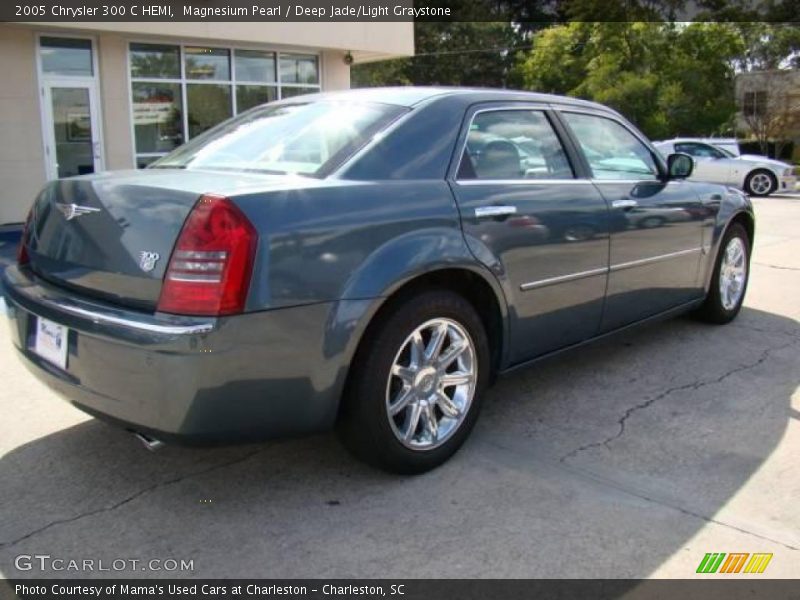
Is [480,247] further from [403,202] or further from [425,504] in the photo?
[425,504]

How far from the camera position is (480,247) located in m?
3.44

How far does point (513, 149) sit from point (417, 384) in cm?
135

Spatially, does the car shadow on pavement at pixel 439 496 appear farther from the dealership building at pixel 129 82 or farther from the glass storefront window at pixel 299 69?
the glass storefront window at pixel 299 69

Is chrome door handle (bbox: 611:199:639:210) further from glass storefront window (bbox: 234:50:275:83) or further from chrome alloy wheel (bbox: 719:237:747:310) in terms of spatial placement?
glass storefront window (bbox: 234:50:275:83)

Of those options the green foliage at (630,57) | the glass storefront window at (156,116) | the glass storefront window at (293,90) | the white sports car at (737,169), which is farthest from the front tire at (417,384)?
the green foliage at (630,57)

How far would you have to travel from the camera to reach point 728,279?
5.82 metres

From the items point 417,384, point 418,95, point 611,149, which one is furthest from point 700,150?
point 417,384

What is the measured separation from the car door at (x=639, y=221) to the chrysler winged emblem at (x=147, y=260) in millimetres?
2476

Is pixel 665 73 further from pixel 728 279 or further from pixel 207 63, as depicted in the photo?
pixel 728 279

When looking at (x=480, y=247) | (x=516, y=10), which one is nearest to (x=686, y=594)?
(x=480, y=247)

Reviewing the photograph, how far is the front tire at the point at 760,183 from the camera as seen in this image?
19.3 m

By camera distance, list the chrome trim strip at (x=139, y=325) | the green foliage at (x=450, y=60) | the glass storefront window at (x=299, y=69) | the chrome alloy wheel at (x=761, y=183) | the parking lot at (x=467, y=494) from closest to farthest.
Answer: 1. the chrome trim strip at (x=139, y=325)
2. the parking lot at (x=467, y=494)
3. the glass storefront window at (x=299, y=69)
4. the chrome alloy wheel at (x=761, y=183)
5. the green foliage at (x=450, y=60)

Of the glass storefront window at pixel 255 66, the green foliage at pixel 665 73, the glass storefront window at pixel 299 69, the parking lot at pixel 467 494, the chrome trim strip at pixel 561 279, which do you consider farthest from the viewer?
the green foliage at pixel 665 73

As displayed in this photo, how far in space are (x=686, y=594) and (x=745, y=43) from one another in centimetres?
3853
